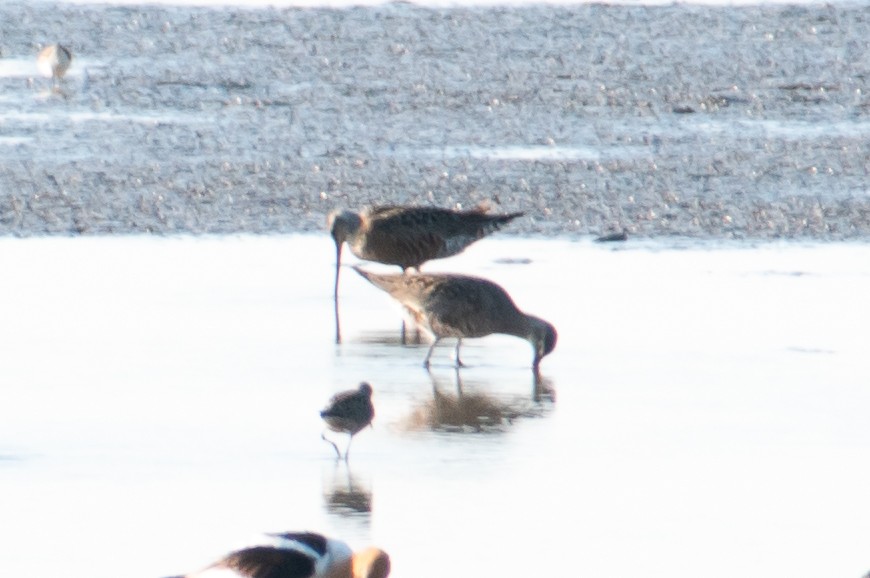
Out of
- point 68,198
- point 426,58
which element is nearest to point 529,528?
point 68,198

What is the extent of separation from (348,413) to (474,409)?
0.99m

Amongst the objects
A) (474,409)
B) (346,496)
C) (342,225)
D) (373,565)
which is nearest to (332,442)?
(346,496)

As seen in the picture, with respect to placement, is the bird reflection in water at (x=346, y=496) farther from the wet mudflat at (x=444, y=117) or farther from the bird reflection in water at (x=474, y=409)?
the wet mudflat at (x=444, y=117)

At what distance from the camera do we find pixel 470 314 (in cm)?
871

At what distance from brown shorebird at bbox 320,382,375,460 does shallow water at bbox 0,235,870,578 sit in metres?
0.11

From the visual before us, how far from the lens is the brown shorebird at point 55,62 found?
16562 mm

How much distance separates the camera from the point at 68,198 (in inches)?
474

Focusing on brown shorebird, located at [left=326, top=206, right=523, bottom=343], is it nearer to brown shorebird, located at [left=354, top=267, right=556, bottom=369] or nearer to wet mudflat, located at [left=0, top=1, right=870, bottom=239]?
wet mudflat, located at [left=0, top=1, right=870, bottom=239]

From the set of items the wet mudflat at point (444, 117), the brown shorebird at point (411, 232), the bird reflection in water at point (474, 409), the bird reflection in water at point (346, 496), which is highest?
the wet mudflat at point (444, 117)

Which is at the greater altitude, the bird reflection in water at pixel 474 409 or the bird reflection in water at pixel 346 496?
the bird reflection in water at pixel 474 409

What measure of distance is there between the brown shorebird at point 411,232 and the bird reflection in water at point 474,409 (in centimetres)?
242

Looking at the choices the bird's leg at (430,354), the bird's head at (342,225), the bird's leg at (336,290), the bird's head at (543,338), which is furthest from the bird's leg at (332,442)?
the bird's head at (342,225)

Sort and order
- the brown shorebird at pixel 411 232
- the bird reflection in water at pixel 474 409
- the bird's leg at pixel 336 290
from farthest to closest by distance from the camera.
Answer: the brown shorebird at pixel 411 232, the bird's leg at pixel 336 290, the bird reflection in water at pixel 474 409

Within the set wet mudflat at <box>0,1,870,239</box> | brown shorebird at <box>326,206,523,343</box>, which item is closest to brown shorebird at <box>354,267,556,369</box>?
brown shorebird at <box>326,206,523,343</box>
